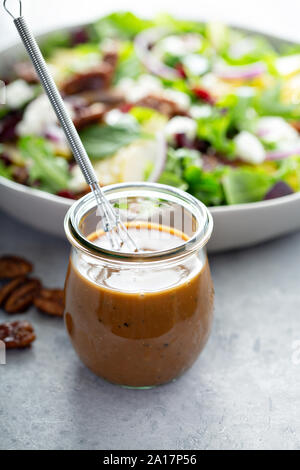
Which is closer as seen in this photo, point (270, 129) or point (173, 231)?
point (173, 231)

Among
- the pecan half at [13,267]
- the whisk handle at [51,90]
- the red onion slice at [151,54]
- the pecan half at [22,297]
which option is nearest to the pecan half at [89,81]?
the red onion slice at [151,54]

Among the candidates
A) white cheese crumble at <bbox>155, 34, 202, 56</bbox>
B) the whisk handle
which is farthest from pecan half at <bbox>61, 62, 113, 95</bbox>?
the whisk handle

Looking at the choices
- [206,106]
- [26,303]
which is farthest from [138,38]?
[26,303]

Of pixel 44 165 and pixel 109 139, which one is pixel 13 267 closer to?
pixel 44 165

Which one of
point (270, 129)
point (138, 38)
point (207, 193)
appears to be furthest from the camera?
point (138, 38)

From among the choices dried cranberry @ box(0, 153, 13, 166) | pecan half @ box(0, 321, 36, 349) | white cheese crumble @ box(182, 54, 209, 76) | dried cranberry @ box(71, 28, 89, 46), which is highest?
dried cranberry @ box(71, 28, 89, 46)

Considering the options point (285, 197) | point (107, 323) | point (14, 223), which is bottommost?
point (14, 223)

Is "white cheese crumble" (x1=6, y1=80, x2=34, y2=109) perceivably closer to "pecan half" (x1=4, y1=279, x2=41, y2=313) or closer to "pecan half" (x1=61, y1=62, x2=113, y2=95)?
"pecan half" (x1=61, y1=62, x2=113, y2=95)
